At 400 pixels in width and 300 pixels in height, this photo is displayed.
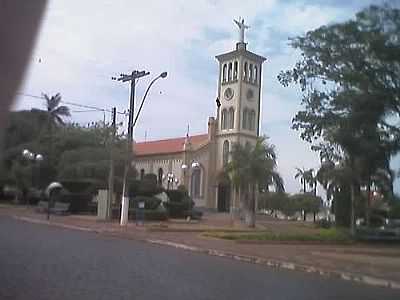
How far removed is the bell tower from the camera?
66.2 m

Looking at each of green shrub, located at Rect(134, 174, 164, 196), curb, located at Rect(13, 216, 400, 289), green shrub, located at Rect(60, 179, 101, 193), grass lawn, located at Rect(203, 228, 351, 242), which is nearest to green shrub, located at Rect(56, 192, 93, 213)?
green shrub, located at Rect(60, 179, 101, 193)

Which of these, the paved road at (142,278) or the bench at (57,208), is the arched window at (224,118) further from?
the paved road at (142,278)

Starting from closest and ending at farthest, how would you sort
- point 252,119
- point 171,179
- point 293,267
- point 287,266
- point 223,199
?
point 293,267, point 287,266, point 171,179, point 223,199, point 252,119

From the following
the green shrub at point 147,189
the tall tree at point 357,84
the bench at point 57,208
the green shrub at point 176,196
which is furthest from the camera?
the green shrub at point 176,196

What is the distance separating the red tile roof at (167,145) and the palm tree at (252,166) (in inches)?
1168

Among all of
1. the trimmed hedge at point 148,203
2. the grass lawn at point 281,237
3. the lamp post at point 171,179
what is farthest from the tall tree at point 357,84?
the lamp post at point 171,179

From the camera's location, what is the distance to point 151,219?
38.1 m

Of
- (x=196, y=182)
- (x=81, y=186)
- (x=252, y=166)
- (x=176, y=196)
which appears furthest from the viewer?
(x=196, y=182)

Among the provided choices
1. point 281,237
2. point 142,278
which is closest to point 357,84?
point 281,237

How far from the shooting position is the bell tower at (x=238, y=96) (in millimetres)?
66250

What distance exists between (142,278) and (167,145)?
61580 millimetres

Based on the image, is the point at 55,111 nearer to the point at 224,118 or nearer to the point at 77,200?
the point at 224,118

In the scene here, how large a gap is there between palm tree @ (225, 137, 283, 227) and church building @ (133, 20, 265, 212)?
27.3 m

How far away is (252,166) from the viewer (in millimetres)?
36469
